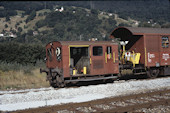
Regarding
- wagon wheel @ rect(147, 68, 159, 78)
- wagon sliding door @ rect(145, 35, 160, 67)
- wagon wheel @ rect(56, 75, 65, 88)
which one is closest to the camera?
wagon wheel @ rect(56, 75, 65, 88)

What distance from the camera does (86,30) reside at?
74250mm

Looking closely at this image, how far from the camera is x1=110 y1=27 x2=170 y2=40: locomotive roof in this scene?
15.6m

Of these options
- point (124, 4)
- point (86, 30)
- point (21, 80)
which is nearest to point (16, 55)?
point (21, 80)

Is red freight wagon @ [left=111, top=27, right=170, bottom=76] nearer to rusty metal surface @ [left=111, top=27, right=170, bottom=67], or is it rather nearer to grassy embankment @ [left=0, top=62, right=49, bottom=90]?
rusty metal surface @ [left=111, top=27, right=170, bottom=67]

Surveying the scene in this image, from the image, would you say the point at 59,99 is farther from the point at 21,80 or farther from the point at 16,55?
the point at 16,55

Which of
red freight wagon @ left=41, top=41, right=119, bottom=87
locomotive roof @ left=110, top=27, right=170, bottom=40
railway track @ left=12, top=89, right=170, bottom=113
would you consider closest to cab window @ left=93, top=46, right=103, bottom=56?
red freight wagon @ left=41, top=41, right=119, bottom=87

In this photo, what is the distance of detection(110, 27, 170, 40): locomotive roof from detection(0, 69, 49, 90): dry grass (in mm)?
6891

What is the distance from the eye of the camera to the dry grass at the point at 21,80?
14.3 metres

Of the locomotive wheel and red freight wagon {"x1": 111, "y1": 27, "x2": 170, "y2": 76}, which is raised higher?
red freight wagon {"x1": 111, "y1": 27, "x2": 170, "y2": 76}

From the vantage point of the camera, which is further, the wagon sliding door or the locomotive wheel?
the wagon sliding door

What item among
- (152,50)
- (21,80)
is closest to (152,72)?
(152,50)

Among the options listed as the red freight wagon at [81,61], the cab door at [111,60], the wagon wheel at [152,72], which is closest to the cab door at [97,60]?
the red freight wagon at [81,61]

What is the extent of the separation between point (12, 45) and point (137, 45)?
43.0ft

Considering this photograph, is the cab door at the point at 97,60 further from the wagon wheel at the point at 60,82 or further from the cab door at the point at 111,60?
the wagon wheel at the point at 60,82
